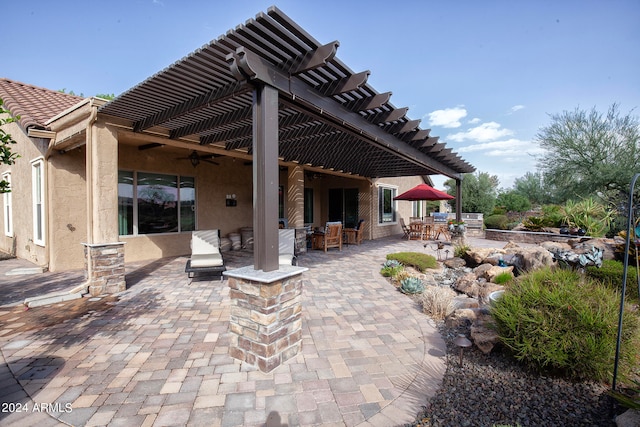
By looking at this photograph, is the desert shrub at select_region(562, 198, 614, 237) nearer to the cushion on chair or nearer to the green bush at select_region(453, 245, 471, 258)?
the green bush at select_region(453, 245, 471, 258)

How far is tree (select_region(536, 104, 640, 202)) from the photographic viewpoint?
451 inches

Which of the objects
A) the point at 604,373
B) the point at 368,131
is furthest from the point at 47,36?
the point at 604,373

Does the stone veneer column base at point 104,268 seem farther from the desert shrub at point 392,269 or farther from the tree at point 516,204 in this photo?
the tree at point 516,204

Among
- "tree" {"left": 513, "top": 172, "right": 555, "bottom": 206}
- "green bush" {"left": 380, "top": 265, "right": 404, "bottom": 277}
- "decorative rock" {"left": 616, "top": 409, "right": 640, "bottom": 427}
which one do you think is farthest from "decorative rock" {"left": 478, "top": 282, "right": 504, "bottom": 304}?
"tree" {"left": 513, "top": 172, "right": 555, "bottom": 206}

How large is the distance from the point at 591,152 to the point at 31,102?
19392mm

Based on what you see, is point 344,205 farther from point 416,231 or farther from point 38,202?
point 38,202

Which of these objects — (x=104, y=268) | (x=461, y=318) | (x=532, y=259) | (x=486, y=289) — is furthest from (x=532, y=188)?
(x=104, y=268)

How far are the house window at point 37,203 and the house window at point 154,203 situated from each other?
1754mm

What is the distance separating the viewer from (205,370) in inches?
105

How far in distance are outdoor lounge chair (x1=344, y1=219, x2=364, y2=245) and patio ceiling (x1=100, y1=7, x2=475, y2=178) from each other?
3.72 meters

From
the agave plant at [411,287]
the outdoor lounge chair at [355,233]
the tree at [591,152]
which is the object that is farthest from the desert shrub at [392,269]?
the tree at [591,152]

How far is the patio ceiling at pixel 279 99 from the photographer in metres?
2.95

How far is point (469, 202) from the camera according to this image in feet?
68.0

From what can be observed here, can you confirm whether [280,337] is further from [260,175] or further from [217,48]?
[217,48]
